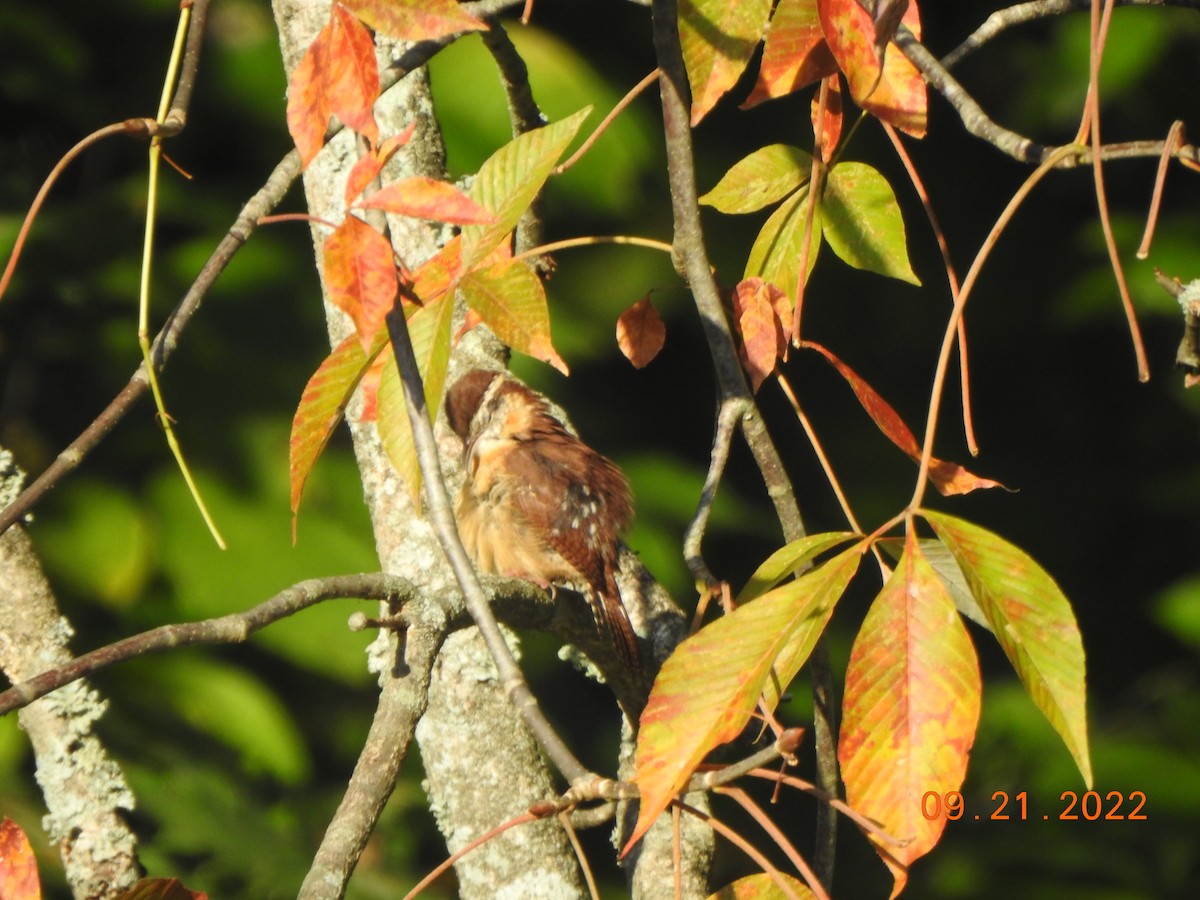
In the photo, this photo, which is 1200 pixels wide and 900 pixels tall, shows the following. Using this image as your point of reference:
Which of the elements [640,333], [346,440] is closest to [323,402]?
[640,333]

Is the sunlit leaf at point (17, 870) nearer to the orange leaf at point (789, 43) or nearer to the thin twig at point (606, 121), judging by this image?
the thin twig at point (606, 121)

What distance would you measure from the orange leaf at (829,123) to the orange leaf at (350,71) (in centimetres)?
53

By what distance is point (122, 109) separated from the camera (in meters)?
3.71

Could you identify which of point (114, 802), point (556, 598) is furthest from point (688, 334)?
point (114, 802)

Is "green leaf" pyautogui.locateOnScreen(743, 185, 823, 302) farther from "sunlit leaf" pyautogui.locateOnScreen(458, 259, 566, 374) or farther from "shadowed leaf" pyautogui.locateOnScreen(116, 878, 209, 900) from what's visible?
"shadowed leaf" pyautogui.locateOnScreen(116, 878, 209, 900)

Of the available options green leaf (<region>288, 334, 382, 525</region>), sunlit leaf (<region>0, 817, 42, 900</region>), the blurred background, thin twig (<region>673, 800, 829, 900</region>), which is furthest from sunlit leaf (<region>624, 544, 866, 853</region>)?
the blurred background

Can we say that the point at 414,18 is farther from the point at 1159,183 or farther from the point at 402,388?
the point at 1159,183

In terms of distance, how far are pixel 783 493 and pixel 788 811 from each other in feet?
12.6

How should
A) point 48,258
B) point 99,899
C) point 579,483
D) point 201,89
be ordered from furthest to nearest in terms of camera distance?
point 201,89
point 48,258
point 579,483
point 99,899

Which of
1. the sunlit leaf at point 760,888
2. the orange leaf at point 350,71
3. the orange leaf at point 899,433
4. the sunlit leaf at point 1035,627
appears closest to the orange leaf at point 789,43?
the orange leaf at point 899,433

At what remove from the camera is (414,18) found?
1145 mm

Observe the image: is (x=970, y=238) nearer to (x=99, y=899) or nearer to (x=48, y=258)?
(x=48, y=258)

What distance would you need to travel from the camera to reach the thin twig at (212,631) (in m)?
1.02

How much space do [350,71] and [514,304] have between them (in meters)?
0.25
